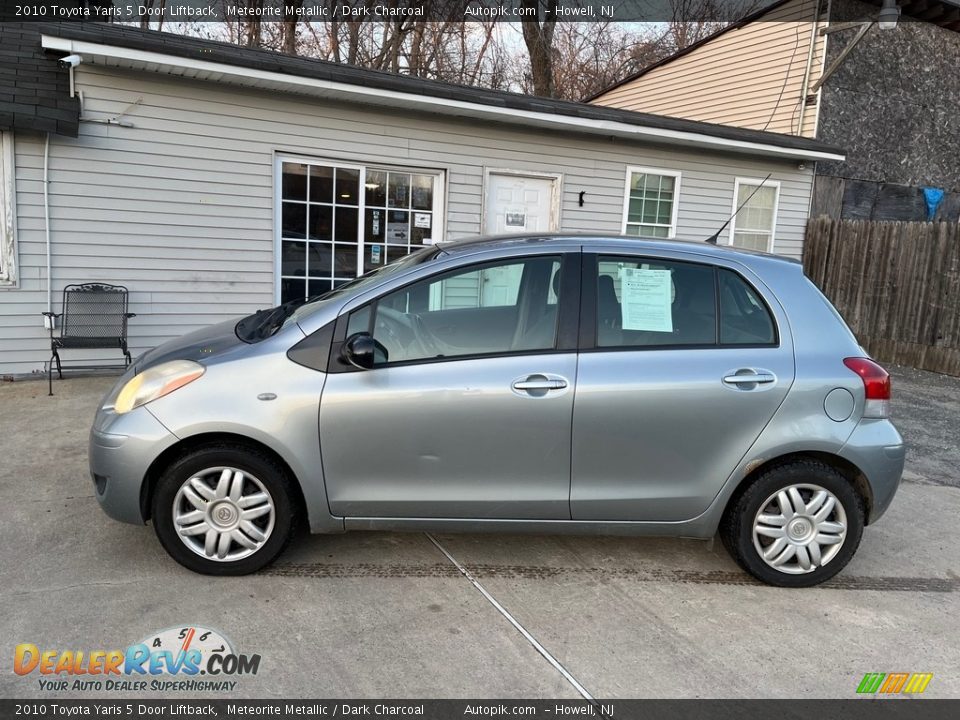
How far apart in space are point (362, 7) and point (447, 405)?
17.6 metres

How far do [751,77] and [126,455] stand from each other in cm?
1370

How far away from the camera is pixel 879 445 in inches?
127

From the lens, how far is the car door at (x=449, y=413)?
120 inches

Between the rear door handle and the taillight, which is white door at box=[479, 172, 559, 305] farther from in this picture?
the rear door handle

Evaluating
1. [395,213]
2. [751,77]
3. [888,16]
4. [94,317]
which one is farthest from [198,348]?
[751,77]

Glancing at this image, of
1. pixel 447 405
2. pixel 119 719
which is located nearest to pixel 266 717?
pixel 119 719

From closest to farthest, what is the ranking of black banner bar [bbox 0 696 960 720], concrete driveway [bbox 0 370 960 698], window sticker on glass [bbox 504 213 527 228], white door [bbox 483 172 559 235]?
black banner bar [bbox 0 696 960 720]
concrete driveway [bbox 0 370 960 698]
white door [bbox 483 172 559 235]
window sticker on glass [bbox 504 213 527 228]

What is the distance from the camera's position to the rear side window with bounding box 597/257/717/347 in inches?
127

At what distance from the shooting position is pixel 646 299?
3266 millimetres

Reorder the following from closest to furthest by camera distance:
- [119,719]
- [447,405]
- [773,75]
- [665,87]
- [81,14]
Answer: [119,719] → [447,405] → [81,14] → [773,75] → [665,87]

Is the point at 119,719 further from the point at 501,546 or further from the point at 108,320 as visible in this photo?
the point at 108,320

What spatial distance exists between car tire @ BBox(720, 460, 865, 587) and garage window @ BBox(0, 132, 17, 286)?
6.72m

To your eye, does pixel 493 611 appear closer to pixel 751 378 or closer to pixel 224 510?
pixel 224 510

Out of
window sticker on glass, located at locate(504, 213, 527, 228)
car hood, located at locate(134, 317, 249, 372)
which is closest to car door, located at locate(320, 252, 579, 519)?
car hood, located at locate(134, 317, 249, 372)
